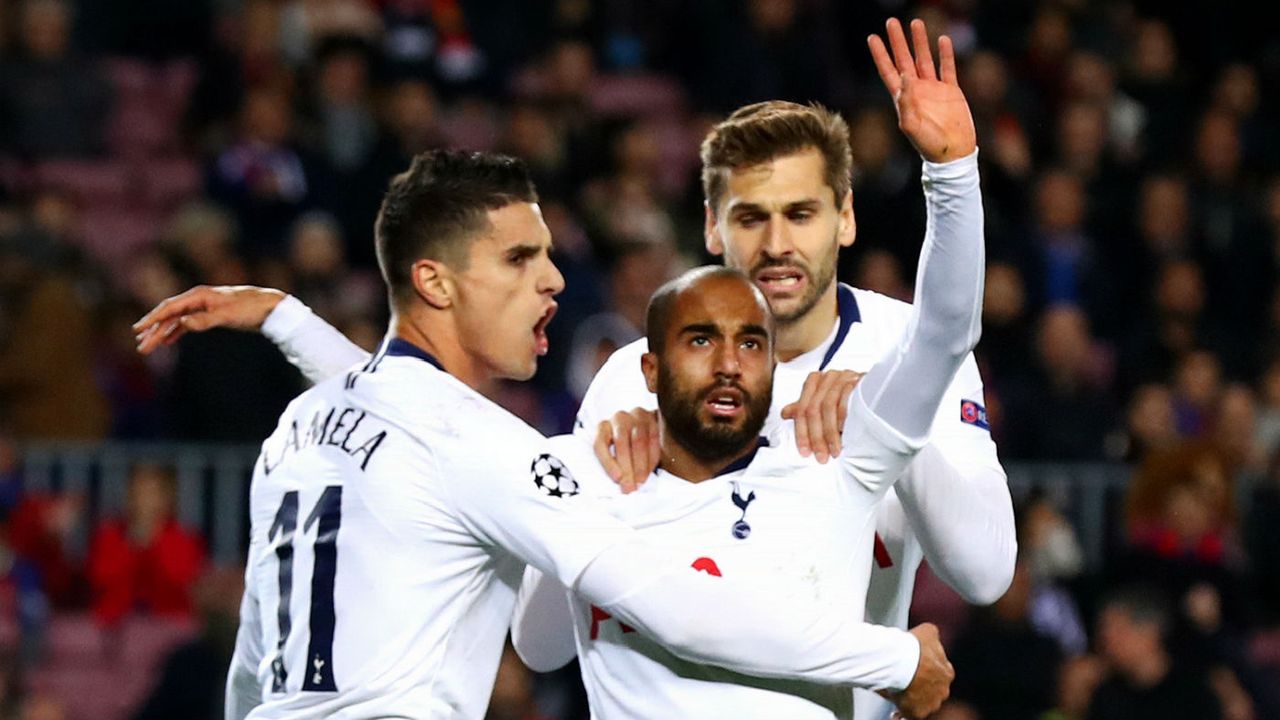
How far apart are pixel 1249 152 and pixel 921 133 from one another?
969 centimetres

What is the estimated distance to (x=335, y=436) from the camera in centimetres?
465

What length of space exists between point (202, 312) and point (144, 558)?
493 cm

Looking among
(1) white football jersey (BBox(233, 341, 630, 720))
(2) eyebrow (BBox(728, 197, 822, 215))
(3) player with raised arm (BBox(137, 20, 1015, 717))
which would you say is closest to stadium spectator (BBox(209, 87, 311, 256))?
(3) player with raised arm (BBox(137, 20, 1015, 717))

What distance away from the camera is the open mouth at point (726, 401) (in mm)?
4539

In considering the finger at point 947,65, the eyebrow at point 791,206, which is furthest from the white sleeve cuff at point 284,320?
the finger at point 947,65

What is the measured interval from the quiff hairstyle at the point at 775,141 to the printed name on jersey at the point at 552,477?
1037 mm

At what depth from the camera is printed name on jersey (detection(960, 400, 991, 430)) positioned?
16.3 feet

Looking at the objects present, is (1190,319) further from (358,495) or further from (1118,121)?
(358,495)

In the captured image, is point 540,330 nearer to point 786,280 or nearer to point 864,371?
point 786,280

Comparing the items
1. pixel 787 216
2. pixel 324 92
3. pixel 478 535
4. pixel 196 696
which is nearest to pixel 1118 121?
pixel 324 92

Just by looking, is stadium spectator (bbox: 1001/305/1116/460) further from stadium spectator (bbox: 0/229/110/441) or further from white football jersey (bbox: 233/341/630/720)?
white football jersey (bbox: 233/341/630/720)

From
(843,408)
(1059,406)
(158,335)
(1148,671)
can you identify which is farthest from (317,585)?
(1059,406)

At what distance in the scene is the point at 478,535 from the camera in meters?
4.55

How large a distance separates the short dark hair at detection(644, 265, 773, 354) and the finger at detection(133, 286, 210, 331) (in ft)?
4.27
